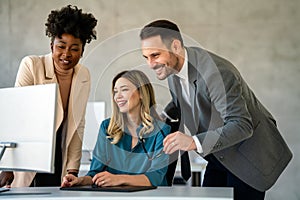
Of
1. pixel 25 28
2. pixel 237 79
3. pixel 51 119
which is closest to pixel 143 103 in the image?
pixel 237 79

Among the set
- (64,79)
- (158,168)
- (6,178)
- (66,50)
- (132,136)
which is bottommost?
(6,178)

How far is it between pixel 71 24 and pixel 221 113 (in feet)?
2.84

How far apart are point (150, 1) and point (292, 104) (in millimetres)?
1408

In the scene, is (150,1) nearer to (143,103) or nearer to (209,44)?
(209,44)

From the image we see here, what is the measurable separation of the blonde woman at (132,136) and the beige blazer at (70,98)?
0.77ft

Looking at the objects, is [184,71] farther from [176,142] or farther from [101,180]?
[101,180]

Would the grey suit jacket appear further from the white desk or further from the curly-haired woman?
the curly-haired woman

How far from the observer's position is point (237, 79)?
1929 mm

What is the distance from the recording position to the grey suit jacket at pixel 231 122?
6.13 feet

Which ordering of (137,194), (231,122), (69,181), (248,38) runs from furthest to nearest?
(248,38) < (69,181) < (231,122) < (137,194)

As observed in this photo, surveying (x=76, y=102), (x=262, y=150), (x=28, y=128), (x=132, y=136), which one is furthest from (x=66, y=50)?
(x=262, y=150)

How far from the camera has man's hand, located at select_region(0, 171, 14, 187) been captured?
7.57 feet

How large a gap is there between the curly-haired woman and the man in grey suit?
48cm

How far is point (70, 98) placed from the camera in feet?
7.97
